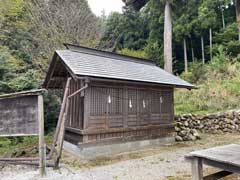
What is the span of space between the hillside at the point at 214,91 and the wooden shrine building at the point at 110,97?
171 inches

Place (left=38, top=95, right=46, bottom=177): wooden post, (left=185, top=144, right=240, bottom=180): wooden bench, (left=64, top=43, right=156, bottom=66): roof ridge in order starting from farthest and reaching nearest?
(left=64, top=43, right=156, bottom=66): roof ridge, (left=38, top=95, right=46, bottom=177): wooden post, (left=185, top=144, right=240, bottom=180): wooden bench

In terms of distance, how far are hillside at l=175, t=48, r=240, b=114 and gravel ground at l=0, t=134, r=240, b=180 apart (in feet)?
20.6

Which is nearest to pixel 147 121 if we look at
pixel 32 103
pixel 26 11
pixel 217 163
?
pixel 32 103

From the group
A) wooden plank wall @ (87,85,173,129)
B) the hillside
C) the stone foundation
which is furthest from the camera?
the hillside

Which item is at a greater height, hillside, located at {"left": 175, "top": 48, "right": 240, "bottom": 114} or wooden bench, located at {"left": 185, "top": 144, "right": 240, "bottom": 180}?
hillside, located at {"left": 175, "top": 48, "right": 240, "bottom": 114}

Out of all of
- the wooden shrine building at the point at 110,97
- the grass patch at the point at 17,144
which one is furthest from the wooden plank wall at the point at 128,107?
the grass patch at the point at 17,144

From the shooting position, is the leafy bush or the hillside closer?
the hillside

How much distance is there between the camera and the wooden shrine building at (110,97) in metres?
7.30

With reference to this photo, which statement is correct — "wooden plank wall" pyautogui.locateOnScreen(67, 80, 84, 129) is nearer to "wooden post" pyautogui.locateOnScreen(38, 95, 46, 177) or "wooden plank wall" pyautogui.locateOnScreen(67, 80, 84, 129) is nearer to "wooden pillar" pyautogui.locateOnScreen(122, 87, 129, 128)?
"wooden pillar" pyautogui.locateOnScreen(122, 87, 129, 128)

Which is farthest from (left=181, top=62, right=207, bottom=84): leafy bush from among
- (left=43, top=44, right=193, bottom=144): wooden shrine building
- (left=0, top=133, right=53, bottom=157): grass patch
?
(left=0, top=133, right=53, bottom=157): grass patch

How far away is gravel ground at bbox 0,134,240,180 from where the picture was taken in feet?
17.5

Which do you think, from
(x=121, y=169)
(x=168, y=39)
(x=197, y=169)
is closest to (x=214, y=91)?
(x=168, y=39)

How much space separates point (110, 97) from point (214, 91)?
8.19 meters

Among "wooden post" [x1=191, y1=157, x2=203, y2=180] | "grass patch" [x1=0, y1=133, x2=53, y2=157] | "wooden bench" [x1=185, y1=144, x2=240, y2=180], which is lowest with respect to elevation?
"grass patch" [x1=0, y1=133, x2=53, y2=157]
